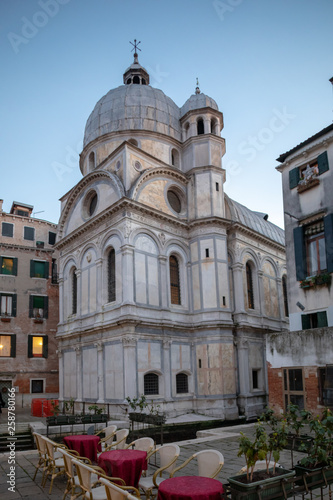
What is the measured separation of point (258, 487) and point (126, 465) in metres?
3.09

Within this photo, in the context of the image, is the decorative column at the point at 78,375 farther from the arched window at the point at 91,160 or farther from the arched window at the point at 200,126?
the arched window at the point at 200,126

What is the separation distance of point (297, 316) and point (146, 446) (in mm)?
10993

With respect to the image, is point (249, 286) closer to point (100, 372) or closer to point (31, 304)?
point (100, 372)

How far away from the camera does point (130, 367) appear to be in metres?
22.2

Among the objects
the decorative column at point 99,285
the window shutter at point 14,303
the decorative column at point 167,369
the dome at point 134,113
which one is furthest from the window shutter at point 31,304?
the decorative column at point 167,369

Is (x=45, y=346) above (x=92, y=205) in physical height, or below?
below

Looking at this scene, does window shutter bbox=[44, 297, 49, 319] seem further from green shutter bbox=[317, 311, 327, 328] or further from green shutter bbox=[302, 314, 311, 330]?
green shutter bbox=[317, 311, 327, 328]

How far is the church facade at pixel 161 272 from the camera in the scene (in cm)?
2370

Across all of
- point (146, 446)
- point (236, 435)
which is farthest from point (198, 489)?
point (236, 435)

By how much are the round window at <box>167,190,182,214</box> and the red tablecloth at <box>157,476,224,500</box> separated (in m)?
22.1

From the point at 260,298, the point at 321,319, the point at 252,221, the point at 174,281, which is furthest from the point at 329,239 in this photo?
the point at 252,221

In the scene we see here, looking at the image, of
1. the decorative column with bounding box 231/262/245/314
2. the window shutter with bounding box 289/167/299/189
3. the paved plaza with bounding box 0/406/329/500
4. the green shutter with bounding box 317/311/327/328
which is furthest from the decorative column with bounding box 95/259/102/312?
the green shutter with bounding box 317/311/327/328

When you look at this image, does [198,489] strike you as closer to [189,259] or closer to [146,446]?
[146,446]

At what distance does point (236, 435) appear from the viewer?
627 inches
